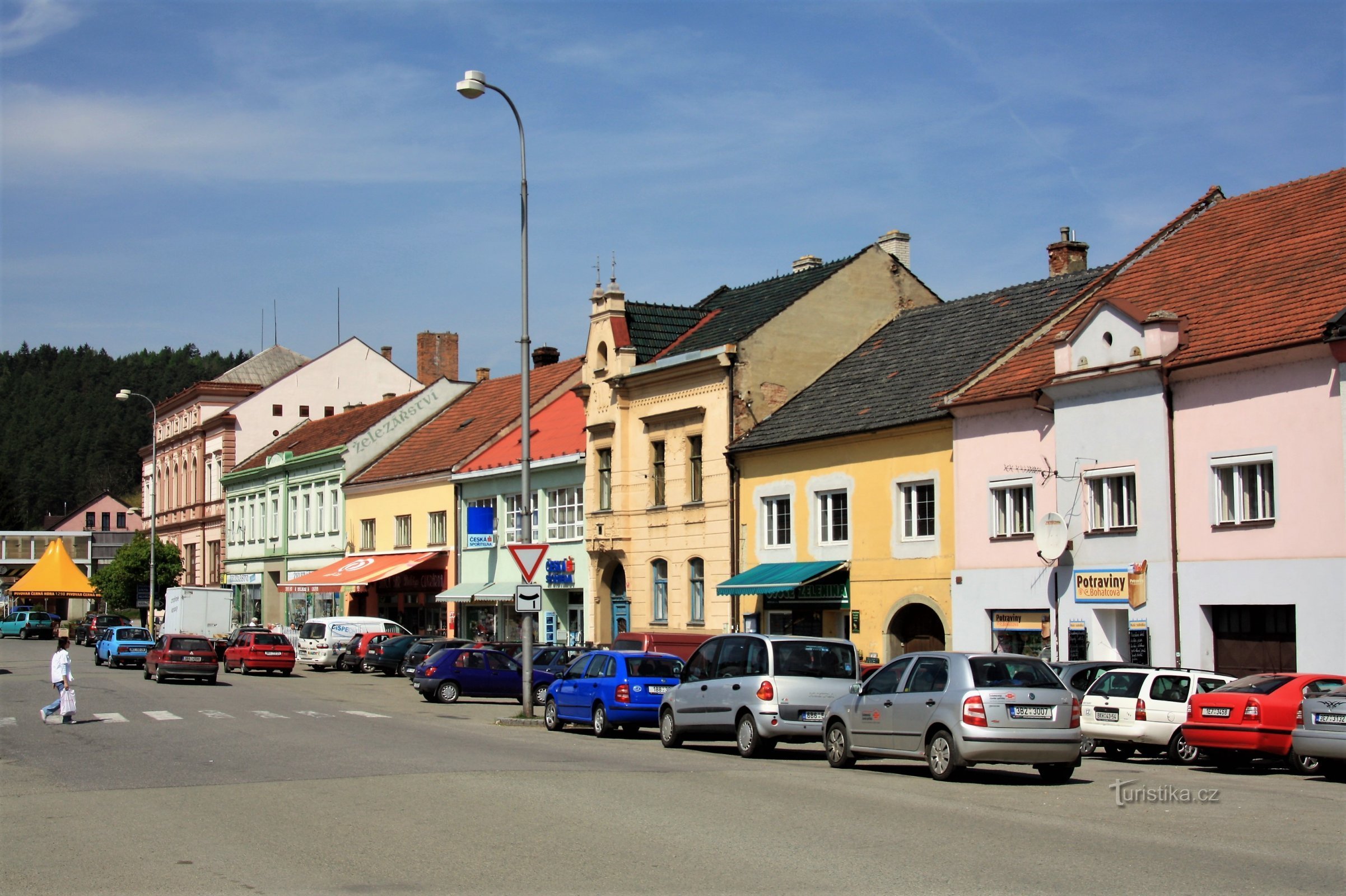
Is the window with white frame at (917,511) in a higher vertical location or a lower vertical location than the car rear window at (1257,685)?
higher

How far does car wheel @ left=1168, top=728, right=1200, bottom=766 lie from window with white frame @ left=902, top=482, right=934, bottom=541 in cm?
1187

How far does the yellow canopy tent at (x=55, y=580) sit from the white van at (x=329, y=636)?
47.2 meters

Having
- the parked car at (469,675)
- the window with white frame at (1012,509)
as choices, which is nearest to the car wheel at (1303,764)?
the window with white frame at (1012,509)

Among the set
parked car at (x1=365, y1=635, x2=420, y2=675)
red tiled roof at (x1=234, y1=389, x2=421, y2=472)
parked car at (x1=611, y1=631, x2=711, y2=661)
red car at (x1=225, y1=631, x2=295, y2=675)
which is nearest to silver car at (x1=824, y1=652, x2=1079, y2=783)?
parked car at (x1=611, y1=631, x2=711, y2=661)

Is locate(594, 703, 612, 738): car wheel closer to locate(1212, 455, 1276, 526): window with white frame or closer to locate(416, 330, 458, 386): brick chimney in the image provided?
locate(1212, 455, 1276, 526): window with white frame

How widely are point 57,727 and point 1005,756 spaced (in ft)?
55.3

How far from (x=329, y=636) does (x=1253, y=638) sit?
3353 cm

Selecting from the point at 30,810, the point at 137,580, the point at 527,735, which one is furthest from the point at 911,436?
the point at 137,580

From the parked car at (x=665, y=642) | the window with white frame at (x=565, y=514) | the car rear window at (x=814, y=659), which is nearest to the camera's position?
the car rear window at (x=814, y=659)

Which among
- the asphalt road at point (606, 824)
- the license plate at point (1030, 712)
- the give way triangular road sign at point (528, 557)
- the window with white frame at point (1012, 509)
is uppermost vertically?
the window with white frame at point (1012, 509)

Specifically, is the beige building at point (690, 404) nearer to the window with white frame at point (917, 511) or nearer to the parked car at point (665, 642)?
the parked car at point (665, 642)

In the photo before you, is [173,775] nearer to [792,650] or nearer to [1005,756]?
[792,650]

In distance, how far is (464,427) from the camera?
60031mm

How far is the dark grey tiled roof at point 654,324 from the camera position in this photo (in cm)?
4397
